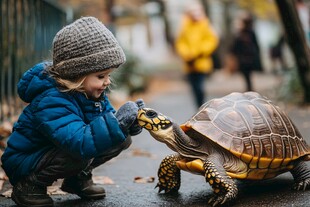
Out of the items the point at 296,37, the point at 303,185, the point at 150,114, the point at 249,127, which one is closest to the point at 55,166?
the point at 150,114

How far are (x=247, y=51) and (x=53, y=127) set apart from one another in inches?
458

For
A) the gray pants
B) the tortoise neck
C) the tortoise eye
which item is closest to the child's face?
the tortoise eye

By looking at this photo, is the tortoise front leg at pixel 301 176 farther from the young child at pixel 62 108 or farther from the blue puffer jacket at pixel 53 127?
the blue puffer jacket at pixel 53 127

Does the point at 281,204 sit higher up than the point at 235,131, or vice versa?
the point at 235,131

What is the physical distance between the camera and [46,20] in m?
10.2

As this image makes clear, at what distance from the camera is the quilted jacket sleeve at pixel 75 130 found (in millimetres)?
3803

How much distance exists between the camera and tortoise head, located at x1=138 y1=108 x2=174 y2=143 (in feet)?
13.6

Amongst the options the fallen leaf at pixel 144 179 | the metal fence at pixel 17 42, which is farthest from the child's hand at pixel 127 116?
the metal fence at pixel 17 42

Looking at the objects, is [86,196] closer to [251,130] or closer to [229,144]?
[229,144]

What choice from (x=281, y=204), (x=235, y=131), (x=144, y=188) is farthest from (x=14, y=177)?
(x=281, y=204)

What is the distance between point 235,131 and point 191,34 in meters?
6.53

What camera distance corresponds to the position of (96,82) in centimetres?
408

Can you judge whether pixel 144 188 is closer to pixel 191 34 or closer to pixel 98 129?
pixel 98 129

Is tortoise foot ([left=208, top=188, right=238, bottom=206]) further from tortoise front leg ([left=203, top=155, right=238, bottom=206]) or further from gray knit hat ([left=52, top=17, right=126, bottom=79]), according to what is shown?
gray knit hat ([left=52, top=17, right=126, bottom=79])
